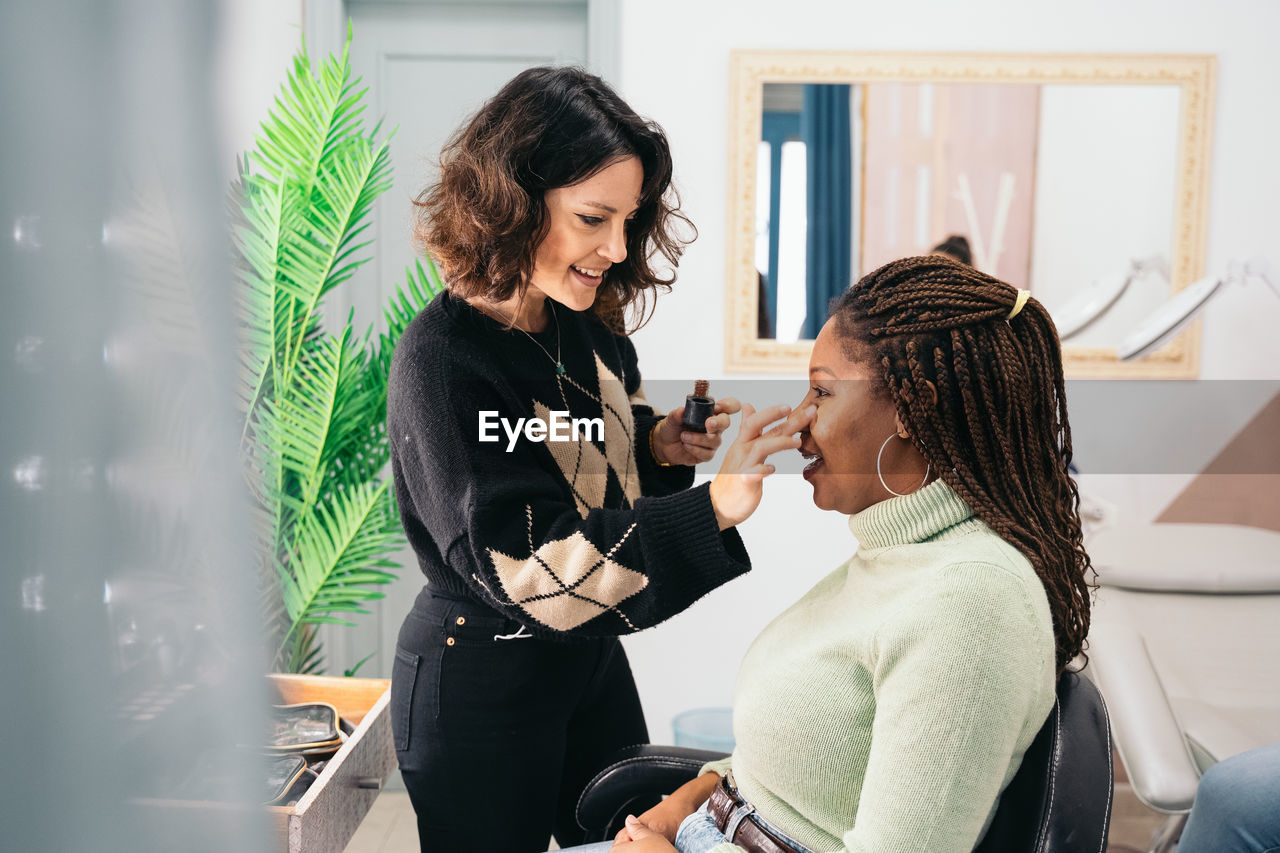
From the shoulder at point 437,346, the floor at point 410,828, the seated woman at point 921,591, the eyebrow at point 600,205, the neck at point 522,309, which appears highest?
the eyebrow at point 600,205

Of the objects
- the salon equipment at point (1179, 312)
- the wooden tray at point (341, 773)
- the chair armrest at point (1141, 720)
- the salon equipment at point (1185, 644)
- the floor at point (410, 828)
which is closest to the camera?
the wooden tray at point (341, 773)

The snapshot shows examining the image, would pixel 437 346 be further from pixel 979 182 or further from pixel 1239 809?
pixel 979 182

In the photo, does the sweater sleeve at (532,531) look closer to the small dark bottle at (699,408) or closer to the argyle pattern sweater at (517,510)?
the argyle pattern sweater at (517,510)

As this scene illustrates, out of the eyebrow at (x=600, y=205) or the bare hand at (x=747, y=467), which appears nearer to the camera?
the bare hand at (x=747, y=467)

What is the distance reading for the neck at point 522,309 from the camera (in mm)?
1166

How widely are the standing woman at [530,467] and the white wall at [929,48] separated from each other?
1.21 m

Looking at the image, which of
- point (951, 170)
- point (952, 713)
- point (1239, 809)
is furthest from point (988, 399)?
point (951, 170)

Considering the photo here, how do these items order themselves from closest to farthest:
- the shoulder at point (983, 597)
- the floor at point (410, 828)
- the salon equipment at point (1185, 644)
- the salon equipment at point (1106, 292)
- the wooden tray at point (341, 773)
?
the shoulder at point (983, 597) → the wooden tray at point (341, 773) → the salon equipment at point (1185, 644) → the floor at point (410, 828) → the salon equipment at point (1106, 292)

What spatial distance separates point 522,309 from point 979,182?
1759 millimetres

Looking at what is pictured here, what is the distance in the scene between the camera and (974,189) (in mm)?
2520

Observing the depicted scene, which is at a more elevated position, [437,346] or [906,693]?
[437,346]

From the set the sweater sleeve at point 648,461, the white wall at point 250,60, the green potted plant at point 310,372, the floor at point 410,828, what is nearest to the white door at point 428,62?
the white wall at point 250,60

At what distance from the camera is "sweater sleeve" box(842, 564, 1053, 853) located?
82cm

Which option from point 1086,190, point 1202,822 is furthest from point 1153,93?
point 1202,822
